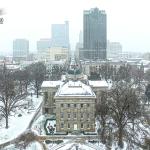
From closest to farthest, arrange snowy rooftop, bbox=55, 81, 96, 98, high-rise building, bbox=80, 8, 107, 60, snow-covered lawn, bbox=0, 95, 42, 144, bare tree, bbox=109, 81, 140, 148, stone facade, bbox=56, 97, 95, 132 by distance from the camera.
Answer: bare tree, bbox=109, 81, 140, 148, snow-covered lawn, bbox=0, 95, 42, 144, stone facade, bbox=56, 97, 95, 132, snowy rooftop, bbox=55, 81, 96, 98, high-rise building, bbox=80, 8, 107, 60

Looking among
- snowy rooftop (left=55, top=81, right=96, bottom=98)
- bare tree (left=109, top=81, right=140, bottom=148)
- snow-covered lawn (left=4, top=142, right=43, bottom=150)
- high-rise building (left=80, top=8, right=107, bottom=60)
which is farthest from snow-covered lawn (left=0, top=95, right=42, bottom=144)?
high-rise building (left=80, top=8, right=107, bottom=60)

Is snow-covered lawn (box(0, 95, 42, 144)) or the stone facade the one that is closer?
snow-covered lawn (box(0, 95, 42, 144))

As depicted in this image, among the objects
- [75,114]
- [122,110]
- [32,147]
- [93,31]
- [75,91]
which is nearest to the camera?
[32,147]

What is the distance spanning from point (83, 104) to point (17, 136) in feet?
35.3

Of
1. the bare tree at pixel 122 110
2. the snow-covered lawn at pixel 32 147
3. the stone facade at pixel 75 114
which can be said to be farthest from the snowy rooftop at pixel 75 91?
the snow-covered lawn at pixel 32 147

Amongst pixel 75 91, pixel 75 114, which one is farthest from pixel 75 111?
pixel 75 91

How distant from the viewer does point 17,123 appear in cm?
5831

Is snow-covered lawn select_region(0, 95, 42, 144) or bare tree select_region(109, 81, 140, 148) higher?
bare tree select_region(109, 81, 140, 148)

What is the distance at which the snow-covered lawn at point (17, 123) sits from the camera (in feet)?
170

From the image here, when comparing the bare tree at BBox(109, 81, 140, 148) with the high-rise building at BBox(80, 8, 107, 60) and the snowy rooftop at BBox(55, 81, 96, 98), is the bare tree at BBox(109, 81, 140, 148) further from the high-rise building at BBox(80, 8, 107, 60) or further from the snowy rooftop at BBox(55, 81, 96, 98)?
the high-rise building at BBox(80, 8, 107, 60)

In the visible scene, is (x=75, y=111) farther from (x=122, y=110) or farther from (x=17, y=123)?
(x=17, y=123)

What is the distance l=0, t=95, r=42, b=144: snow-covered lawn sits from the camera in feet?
170

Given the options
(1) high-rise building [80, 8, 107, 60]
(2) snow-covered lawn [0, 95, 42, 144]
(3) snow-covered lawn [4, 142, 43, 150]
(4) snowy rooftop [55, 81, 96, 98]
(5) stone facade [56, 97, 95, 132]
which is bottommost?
(3) snow-covered lawn [4, 142, 43, 150]

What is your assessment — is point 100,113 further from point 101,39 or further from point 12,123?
point 101,39
